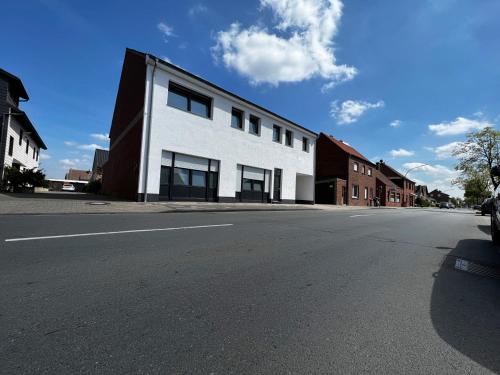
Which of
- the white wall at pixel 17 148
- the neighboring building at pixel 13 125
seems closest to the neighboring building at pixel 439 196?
the white wall at pixel 17 148

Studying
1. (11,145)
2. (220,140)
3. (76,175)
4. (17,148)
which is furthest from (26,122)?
(76,175)

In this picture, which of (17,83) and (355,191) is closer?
(17,83)

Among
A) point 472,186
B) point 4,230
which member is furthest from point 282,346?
point 472,186

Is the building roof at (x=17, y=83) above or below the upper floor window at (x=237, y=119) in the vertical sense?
above

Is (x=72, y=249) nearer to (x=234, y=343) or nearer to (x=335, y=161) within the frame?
(x=234, y=343)

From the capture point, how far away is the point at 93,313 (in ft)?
8.45

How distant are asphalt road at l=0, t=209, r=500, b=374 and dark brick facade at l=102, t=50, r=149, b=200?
1225cm

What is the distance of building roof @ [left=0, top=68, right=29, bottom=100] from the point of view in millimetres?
20469

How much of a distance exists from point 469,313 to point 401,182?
66381 mm

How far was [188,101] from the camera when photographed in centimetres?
1784

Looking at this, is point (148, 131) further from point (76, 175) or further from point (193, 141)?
point (76, 175)

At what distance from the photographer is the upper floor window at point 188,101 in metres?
17.1

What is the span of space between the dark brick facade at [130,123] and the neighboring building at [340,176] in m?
22.2

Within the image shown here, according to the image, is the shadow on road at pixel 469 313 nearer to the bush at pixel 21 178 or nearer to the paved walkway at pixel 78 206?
the paved walkway at pixel 78 206
